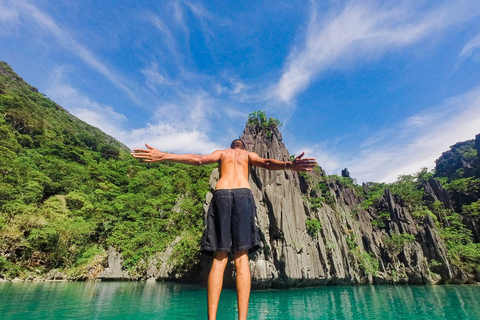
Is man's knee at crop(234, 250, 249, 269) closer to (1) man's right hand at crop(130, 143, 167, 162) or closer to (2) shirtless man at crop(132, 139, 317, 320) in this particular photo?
(2) shirtless man at crop(132, 139, 317, 320)

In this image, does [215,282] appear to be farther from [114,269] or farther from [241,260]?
[114,269]

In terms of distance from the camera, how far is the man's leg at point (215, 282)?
2279 mm

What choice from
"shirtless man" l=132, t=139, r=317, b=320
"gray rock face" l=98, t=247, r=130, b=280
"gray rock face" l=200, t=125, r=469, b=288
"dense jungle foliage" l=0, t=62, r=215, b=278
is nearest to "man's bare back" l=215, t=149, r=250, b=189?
"shirtless man" l=132, t=139, r=317, b=320

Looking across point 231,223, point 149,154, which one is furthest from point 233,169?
point 149,154

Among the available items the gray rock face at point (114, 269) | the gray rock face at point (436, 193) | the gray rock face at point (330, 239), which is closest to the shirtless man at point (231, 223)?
the gray rock face at point (330, 239)

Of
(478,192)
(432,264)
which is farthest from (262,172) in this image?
(478,192)

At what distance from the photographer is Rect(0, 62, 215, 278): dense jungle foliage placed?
77.6 feet

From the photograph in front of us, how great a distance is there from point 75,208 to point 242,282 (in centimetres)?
3681

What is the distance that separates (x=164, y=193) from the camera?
3800 centimetres

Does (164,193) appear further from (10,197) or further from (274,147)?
→ (274,147)

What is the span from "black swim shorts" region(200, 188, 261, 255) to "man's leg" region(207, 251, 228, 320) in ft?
0.33

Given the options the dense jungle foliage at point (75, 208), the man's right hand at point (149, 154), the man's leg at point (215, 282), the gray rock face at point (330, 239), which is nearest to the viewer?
the man's leg at point (215, 282)

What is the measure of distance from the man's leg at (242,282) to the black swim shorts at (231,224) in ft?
0.32

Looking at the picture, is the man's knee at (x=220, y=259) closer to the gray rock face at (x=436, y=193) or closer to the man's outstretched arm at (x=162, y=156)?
the man's outstretched arm at (x=162, y=156)
